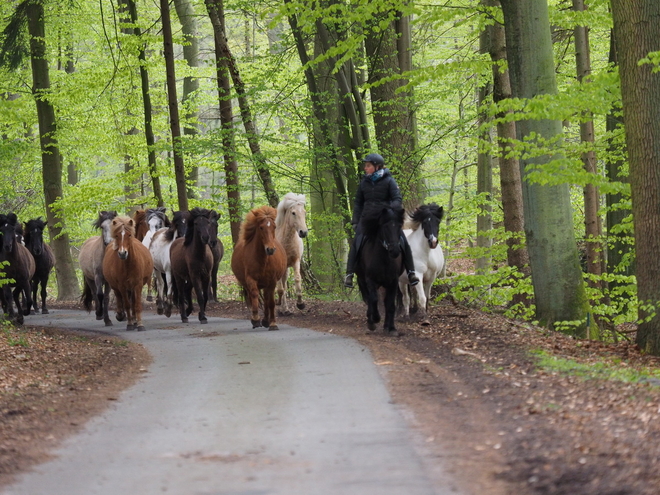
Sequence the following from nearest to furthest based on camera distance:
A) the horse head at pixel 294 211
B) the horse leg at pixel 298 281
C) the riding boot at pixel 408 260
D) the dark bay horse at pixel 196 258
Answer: the riding boot at pixel 408 260 < the horse head at pixel 294 211 < the dark bay horse at pixel 196 258 < the horse leg at pixel 298 281

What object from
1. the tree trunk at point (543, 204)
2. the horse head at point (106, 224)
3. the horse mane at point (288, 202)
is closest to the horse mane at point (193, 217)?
the horse mane at point (288, 202)

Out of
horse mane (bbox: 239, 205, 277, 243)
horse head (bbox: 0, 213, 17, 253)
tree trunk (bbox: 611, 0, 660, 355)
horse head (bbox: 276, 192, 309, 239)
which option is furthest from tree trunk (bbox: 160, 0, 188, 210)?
tree trunk (bbox: 611, 0, 660, 355)

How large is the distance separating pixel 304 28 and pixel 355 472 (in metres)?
15.6

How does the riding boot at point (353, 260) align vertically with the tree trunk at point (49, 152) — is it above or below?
below

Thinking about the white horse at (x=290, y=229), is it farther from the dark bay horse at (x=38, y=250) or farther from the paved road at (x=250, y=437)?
the dark bay horse at (x=38, y=250)

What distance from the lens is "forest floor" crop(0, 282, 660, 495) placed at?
5434mm

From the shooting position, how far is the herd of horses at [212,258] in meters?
13.2

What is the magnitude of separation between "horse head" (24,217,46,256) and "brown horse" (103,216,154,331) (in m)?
5.93

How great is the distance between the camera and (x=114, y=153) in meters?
31.2

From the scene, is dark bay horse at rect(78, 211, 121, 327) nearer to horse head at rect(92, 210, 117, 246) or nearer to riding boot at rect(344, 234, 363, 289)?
horse head at rect(92, 210, 117, 246)

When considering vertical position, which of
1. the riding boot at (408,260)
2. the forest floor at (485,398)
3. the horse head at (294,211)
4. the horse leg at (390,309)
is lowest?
the forest floor at (485,398)

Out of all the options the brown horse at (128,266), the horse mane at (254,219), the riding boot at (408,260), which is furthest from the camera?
the brown horse at (128,266)

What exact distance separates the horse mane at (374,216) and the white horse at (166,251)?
263 inches

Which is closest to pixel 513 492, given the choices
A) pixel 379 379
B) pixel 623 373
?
pixel 379 379
